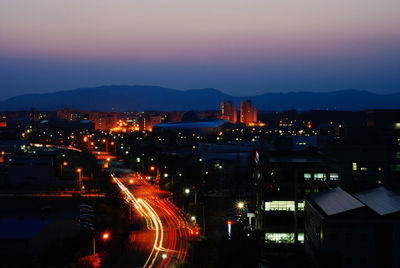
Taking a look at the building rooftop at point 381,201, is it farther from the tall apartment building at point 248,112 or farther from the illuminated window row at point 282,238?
the tall apartment building at point 248,112

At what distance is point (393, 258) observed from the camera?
26.9 feet

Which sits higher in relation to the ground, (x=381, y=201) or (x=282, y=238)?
(x=381, y=201)

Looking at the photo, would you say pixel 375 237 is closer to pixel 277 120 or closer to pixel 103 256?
pixel 103 256

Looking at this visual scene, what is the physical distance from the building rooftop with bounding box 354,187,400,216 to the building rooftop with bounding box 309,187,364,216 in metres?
0.42

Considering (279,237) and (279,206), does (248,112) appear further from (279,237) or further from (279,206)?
(279,237)

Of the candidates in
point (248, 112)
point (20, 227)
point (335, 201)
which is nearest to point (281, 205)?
point (335, 201)

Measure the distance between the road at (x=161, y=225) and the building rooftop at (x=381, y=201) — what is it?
368cm

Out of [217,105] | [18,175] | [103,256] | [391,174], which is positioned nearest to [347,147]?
[391,174]

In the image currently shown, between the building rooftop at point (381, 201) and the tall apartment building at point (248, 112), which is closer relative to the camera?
the building rooftop at point (381, 201)

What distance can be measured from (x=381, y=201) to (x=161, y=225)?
17.3 feet

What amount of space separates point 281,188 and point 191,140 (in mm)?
27554

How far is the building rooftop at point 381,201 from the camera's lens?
8414 millimetres

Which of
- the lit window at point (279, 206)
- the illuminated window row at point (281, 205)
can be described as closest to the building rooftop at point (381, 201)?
the illuminated window row at point (281, 205)

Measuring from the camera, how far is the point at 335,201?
8812mm
